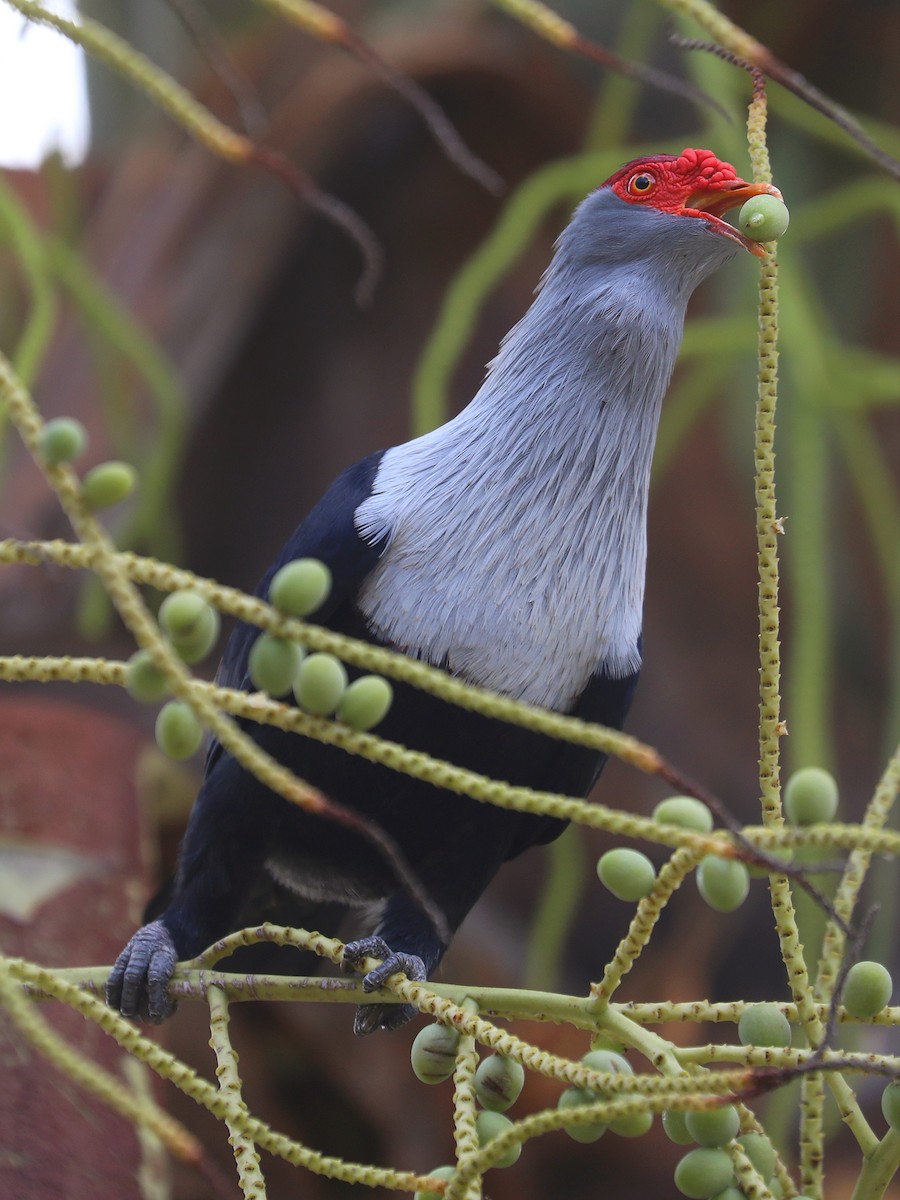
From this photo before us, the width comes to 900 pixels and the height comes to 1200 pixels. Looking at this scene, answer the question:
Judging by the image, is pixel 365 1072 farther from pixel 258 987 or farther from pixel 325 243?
pixel 325 243

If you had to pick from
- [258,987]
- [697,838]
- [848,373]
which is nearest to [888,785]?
[697,838]

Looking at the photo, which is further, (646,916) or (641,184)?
(641,184)

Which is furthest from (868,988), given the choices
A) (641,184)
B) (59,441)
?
(641,184)

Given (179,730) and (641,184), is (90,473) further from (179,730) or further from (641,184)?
(641,184)

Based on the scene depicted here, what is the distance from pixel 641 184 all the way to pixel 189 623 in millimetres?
622

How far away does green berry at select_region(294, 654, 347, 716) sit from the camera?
49 centimetres

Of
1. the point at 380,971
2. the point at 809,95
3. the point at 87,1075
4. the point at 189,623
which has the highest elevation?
the point at 809,95

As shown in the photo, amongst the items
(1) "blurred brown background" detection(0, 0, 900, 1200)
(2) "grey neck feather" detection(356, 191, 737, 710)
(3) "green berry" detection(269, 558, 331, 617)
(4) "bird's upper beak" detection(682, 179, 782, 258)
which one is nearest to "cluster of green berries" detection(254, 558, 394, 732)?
(3) "green berry" detection(269, 558, 331, 617)

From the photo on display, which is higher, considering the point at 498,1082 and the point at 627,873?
the point at 627,873

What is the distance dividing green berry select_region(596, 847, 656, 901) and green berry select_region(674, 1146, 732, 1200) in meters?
0.11

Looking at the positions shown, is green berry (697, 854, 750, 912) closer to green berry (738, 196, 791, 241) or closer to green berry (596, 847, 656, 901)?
green berry (596, 847, 656, 901)

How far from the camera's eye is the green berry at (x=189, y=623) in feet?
1.51

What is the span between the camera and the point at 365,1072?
161 centimetres

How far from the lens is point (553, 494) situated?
884 millimetres
